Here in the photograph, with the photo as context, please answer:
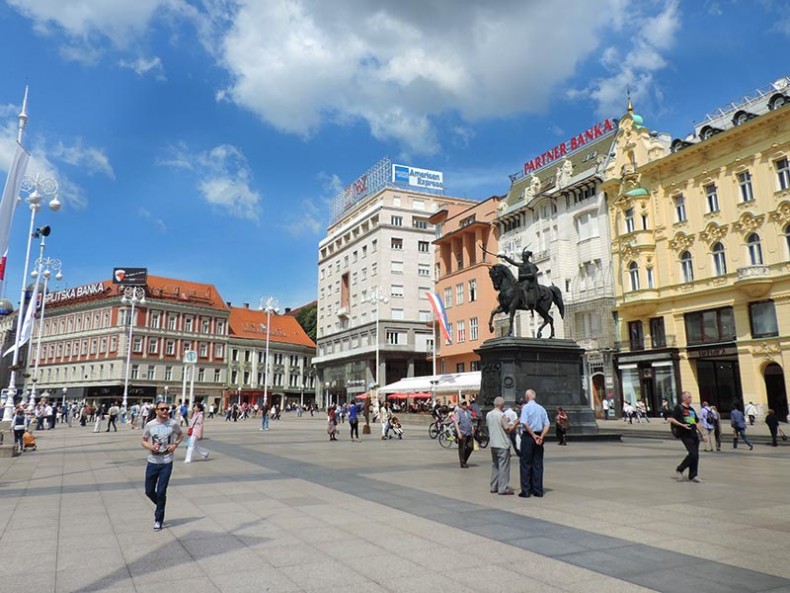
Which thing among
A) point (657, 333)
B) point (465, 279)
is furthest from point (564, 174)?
point (657, 333)

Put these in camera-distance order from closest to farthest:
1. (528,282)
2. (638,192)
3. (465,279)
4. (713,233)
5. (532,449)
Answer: (532,449)
(528,282)
(713,233)
(638,192)
(465,279)

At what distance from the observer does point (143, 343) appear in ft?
260

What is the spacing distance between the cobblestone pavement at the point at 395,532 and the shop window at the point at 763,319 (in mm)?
24708

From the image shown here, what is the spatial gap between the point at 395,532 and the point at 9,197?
14132 mm

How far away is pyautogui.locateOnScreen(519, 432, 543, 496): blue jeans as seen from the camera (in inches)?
399

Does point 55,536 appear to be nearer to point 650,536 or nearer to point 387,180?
point 650,536

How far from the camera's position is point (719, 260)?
38781mm

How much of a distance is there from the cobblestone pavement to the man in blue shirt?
0.37 metres

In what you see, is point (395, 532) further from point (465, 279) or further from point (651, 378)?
point (465, 279)

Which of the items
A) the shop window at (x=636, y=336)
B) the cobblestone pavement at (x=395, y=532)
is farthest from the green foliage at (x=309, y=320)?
the cobblestone pavement at (x=395, y=532)

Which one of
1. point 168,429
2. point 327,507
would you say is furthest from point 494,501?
point 168,429

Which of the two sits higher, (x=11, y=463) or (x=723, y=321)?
(x=723, y=321)

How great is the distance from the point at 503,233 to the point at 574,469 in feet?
150

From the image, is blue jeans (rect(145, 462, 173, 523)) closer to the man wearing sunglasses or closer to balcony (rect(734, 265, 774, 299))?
the man wearing sunglasses
